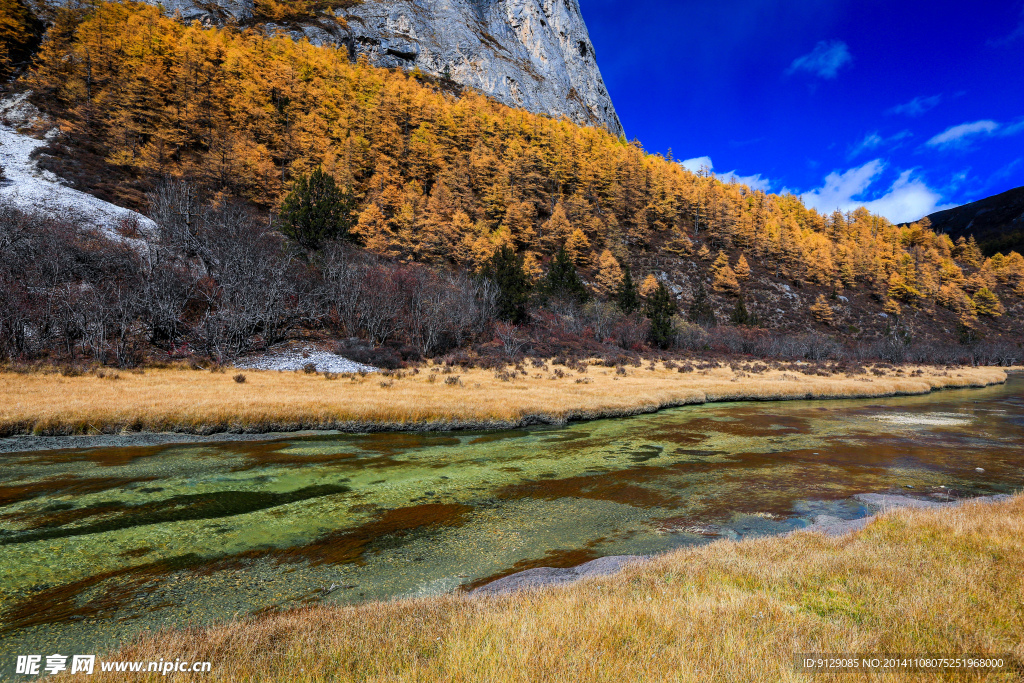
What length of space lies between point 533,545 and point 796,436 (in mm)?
17143

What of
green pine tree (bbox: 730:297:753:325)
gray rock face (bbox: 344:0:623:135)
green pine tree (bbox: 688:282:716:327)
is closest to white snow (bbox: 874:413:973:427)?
green pine tree (bbox: 688:282:716:327)

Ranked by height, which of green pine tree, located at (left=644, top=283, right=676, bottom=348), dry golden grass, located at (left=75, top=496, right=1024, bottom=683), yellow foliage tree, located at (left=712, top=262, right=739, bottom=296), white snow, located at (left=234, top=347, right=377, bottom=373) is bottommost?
dry golden grass, located at (left=75, top=496, right=1024, bottom=683)

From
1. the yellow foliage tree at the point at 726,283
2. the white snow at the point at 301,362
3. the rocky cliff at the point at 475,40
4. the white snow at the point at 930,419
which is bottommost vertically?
the white snow at the point at 930,419

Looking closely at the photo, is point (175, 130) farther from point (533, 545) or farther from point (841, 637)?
point (841, 637)

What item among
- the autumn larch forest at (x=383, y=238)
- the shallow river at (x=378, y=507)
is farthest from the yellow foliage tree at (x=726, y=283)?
the shallow river at (x=378, y=507)

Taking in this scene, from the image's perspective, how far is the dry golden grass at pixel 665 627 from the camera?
4.03m

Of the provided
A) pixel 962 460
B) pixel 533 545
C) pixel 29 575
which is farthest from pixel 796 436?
pixel 29 575

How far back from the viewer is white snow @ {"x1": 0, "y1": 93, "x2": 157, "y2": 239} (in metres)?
36.9

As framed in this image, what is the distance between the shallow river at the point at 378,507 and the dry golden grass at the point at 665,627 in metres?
2.14

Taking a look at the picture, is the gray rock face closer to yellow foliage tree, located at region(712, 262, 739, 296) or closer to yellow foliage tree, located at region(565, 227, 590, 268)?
yellow foliage tree, located at region(565, 227, 590, 268)

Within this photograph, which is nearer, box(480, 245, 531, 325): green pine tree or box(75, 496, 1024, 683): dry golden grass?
box(75, 496, 1024, 683): dry golden grass

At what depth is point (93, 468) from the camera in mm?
13273

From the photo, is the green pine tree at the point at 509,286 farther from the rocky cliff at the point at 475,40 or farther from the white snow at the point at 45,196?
the rocky cliff at the point at 475,40

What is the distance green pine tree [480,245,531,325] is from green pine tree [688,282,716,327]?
1177 inches
